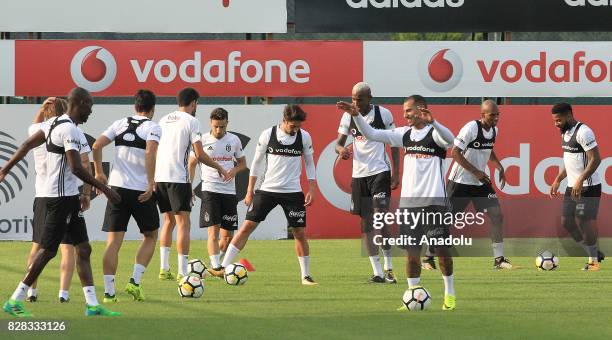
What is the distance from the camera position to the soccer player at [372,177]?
47.9 feet

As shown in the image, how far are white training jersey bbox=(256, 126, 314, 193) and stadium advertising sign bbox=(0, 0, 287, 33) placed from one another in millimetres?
7913

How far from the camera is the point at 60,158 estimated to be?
1079 cm

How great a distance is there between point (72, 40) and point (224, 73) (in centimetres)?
281

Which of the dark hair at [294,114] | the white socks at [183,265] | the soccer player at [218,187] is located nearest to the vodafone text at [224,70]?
the soccer player at [218,187]

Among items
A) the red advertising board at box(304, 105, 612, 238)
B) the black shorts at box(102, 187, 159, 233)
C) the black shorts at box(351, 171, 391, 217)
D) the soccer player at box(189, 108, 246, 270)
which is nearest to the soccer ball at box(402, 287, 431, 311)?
the black shorts at box(102, 187, 159, 233)

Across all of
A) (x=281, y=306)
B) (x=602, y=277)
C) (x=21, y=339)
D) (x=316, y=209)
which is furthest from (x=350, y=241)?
(x=21, y=339)

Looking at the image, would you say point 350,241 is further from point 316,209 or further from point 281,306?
point 281,306

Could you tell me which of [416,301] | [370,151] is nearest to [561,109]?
[370,151]

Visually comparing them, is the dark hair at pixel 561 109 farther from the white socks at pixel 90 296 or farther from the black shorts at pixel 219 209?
the white socks at pixel 90 296

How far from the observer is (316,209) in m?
22.3

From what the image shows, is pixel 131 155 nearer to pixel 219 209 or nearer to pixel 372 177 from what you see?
pixel 219 209

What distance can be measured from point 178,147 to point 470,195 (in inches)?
180

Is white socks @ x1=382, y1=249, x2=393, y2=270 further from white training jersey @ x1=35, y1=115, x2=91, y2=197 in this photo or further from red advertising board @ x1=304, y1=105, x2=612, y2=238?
red advertising board @ x1=304, y1=105, x2=612, y2=238

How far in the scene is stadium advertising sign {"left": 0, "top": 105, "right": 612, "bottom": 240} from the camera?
72.2ft
